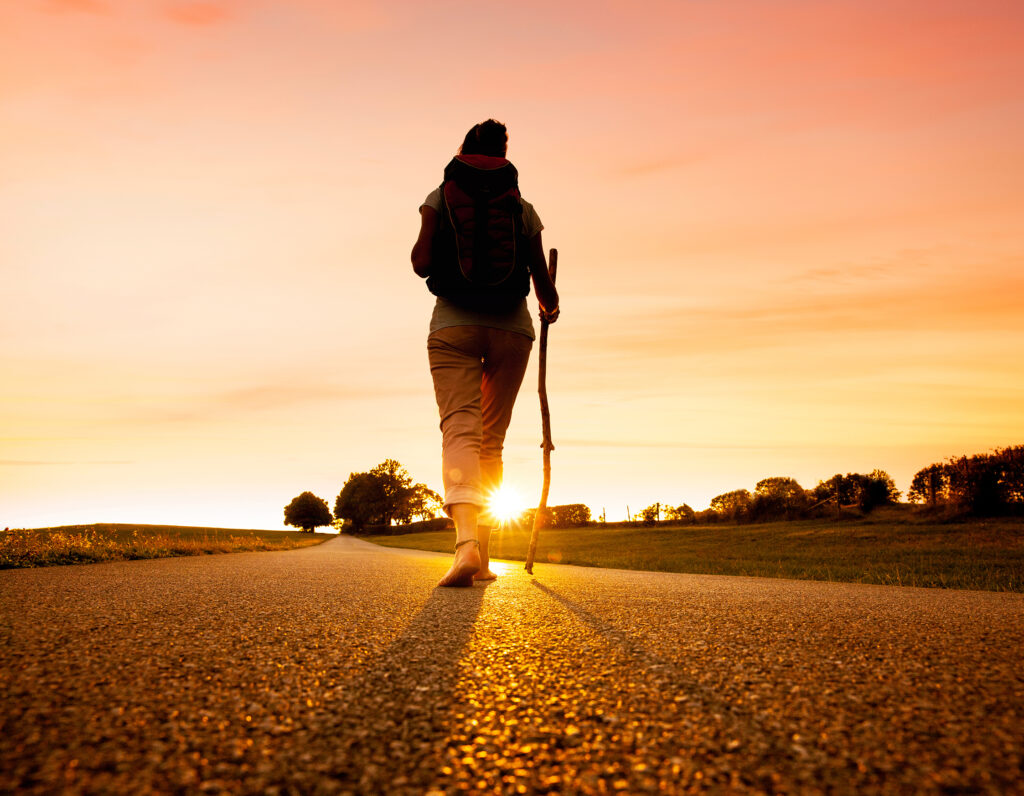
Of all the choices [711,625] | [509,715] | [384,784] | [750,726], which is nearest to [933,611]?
[711,625]

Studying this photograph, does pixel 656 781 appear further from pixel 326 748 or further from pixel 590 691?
pixel 326 748

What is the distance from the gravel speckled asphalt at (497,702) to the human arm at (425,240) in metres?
2.28

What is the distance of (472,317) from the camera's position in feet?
12.8

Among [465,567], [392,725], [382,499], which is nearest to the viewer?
[392,725]

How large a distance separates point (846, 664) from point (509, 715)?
104 centimetres

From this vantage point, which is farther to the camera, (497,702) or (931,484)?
(931,484)

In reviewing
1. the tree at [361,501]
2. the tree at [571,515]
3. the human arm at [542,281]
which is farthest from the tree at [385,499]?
the human arm at [542,281]

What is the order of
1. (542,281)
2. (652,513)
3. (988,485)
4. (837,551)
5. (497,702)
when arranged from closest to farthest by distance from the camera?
(497,702)
(542,281)
(837,551)
(988,485)
(652,513)

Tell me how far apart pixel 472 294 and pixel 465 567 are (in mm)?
1708

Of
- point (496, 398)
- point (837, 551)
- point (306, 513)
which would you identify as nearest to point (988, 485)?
point (837, 551)

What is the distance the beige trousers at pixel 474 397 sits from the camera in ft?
12.3

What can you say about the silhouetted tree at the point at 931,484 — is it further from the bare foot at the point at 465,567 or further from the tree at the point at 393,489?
the tree at the point at 393,489

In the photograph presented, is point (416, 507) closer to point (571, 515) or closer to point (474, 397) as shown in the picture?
point (571, 515)

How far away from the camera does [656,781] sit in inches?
38.6
